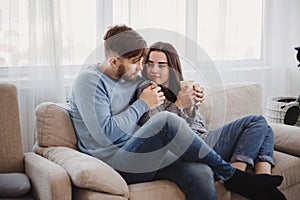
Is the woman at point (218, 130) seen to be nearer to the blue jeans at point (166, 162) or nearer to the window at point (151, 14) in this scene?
the blue jeans at point (166, 162)

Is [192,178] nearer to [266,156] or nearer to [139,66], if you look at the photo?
[266,156]

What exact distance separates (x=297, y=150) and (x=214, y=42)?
4.16 feet

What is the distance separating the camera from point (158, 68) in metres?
2.60

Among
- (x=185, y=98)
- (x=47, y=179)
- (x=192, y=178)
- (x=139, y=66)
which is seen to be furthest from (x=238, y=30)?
(x=47, y=179)

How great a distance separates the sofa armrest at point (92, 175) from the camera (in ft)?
6.79

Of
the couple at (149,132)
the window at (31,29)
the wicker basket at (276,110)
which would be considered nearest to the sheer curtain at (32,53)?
the window at (31,29)

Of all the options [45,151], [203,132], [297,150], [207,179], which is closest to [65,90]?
[45,151]

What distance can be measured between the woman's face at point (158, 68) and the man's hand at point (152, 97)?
8 cm

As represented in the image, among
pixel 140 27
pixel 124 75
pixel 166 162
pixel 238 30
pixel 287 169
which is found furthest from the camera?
pixel 238 30

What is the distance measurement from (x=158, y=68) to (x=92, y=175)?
76 cm

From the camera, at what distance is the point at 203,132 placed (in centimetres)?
276

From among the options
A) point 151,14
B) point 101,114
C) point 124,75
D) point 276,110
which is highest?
point 151,14

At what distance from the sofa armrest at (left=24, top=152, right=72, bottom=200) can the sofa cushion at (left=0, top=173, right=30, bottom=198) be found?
45 millimetres

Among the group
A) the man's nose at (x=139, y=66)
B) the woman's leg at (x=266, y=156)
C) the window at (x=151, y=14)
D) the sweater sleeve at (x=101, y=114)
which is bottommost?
the woman's leg at (x=266, y=156)
